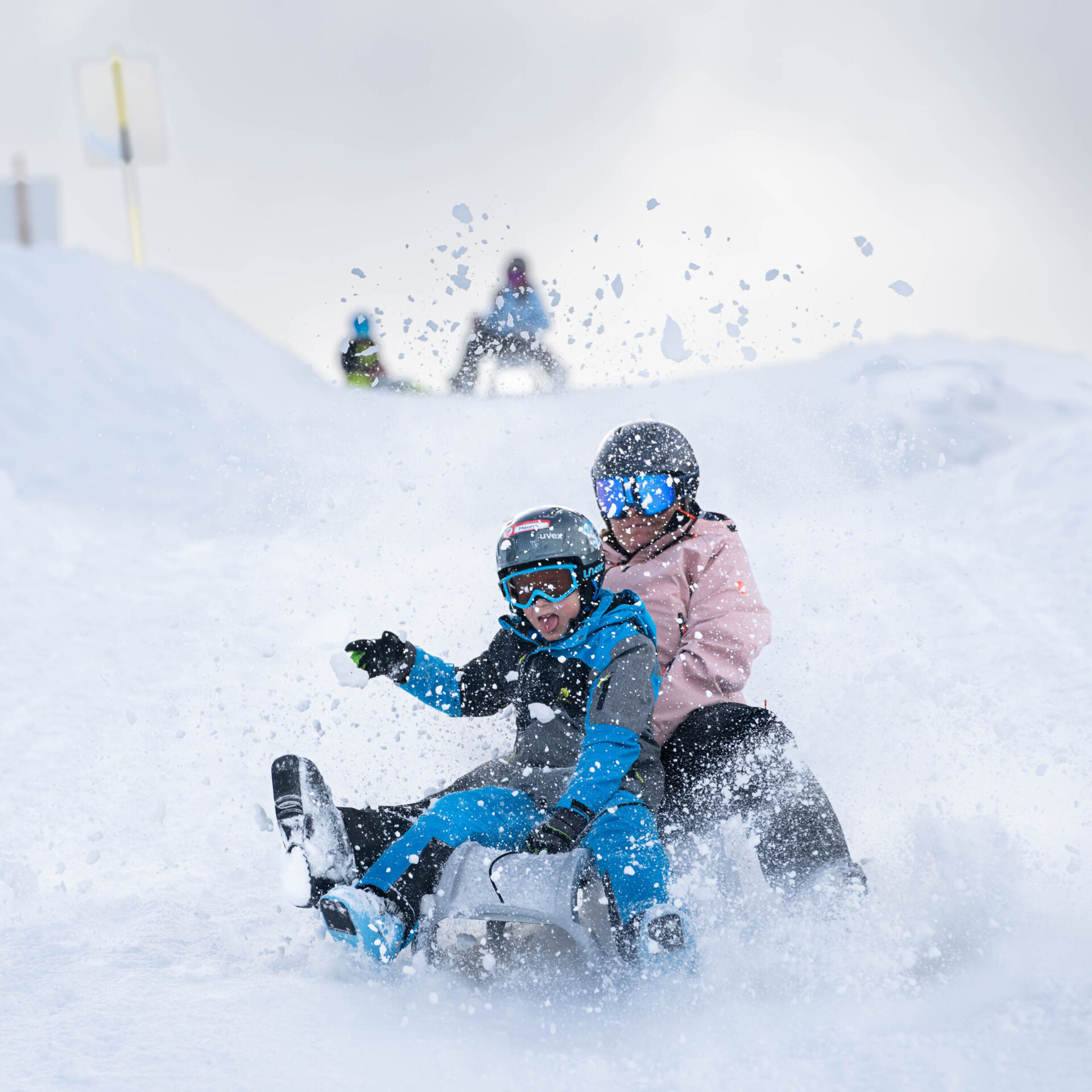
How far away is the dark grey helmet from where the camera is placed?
286cm

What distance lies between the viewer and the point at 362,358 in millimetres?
10688

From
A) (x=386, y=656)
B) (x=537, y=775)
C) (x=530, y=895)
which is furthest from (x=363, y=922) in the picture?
(x=386, y=656)

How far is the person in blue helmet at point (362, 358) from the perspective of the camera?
410 inches

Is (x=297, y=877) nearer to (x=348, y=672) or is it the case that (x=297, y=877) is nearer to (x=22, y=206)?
(x=348, y=672)

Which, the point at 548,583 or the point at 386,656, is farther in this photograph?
the point at 386,656

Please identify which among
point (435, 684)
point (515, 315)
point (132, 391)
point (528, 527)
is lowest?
point (435, 684)

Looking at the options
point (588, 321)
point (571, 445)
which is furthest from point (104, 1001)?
point (571, 445)

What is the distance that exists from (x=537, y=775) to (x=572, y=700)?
0.22 metres

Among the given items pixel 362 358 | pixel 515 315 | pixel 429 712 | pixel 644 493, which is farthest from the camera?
pixel 362 358

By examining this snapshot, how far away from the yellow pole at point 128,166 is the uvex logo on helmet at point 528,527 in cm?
964

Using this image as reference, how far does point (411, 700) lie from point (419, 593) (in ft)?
4.00

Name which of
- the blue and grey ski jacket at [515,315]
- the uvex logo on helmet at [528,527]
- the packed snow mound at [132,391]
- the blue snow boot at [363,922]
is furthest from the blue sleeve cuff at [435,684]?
the blue and grey ski jacket at [515,315]

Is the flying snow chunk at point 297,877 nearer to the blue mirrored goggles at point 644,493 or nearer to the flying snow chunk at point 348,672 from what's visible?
the flying snow chunk at point 348,672

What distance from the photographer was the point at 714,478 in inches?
322
